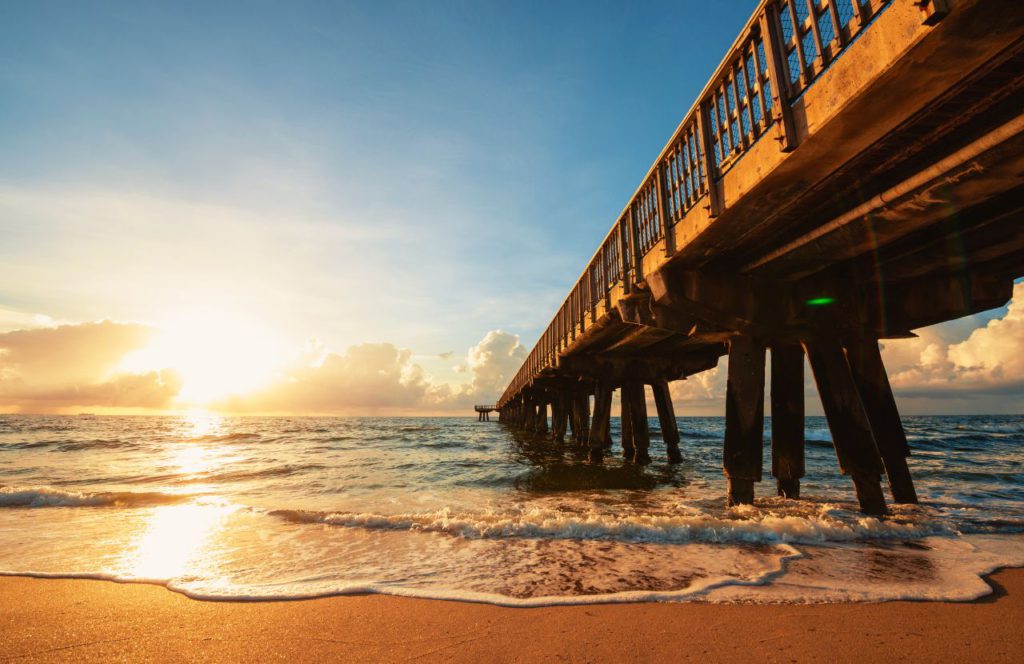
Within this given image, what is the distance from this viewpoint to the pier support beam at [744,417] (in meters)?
6.69

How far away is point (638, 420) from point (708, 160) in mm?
11209

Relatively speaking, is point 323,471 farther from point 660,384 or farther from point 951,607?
point 951,607

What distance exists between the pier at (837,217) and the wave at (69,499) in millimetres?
9322

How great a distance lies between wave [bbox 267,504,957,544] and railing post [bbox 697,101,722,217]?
3.53 meters

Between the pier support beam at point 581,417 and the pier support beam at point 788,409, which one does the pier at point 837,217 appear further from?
the pier support beam at point 581,417

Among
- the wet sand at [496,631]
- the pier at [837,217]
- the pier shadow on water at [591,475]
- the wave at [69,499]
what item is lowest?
the pier shadow on water at [591,475]

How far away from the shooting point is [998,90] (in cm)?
301

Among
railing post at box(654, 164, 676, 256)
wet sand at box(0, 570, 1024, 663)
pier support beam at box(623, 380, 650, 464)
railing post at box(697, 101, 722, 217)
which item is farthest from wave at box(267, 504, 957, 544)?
pier support beam at box(623, 380, 650, 464)

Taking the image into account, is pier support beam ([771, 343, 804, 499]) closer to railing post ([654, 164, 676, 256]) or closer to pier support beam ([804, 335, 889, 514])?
pier support beam ([804, 335, 889, 514])

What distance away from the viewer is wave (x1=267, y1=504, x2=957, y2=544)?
5.17 metres

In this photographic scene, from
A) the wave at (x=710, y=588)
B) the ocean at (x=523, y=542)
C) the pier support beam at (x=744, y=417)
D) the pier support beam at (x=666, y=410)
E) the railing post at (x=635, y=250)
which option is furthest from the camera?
the pier support beam at (x=666, y=410)

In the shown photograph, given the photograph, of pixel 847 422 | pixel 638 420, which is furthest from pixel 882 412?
pixel 638 420

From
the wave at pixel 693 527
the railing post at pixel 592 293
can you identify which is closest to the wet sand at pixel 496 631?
the wave at pixel 693 527

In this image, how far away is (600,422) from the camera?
15.1 m
